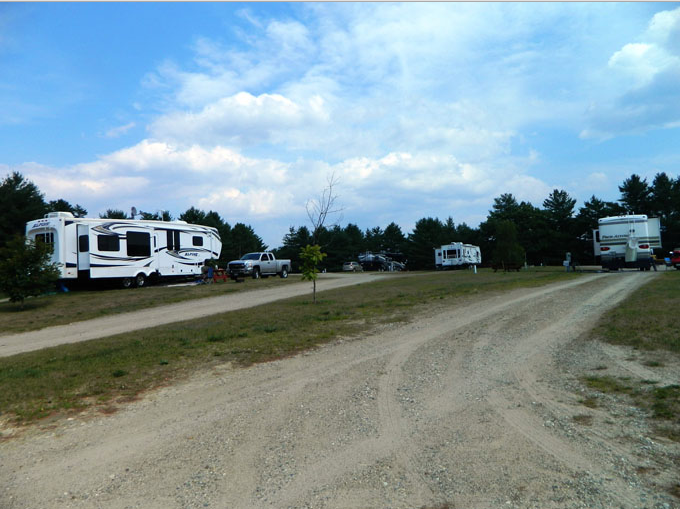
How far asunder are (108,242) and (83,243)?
1.06 meters

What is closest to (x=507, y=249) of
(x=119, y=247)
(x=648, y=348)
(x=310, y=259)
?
(x=310, y=259)

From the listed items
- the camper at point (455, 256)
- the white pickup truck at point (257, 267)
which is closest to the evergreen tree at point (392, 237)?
the camper at point (455, 256)

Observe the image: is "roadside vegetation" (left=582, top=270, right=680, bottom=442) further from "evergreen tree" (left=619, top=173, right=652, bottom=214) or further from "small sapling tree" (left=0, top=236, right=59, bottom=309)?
"evergreen tree" (left=619, top=173, right=652, bottom=214)

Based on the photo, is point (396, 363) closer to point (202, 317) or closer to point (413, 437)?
point (413, 437)

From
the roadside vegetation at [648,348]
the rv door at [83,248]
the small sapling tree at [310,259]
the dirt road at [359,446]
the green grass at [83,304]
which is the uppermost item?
the rv door at [83,248]

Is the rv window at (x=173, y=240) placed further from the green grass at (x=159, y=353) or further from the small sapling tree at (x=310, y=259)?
the green grass at (x=159, y=353)

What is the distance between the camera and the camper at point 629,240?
89.1 feet

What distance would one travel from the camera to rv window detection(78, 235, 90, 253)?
2102 centimetres

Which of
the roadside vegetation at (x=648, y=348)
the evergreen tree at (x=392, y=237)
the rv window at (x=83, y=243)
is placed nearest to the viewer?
the roadside vegetation at (x=648, y=348)

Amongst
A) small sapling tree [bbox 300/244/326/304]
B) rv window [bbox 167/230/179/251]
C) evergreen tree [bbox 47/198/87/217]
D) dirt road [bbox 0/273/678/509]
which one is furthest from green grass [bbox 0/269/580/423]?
evergreen tree [bbox 47/198/87/217]

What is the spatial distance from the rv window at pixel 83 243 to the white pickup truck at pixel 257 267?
8.83 m

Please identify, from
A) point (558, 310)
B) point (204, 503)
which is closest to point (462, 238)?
point (558, 310)

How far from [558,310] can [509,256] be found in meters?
29.3

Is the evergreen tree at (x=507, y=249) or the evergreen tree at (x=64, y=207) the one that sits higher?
the evergreen tree at (x=64, y=207)
